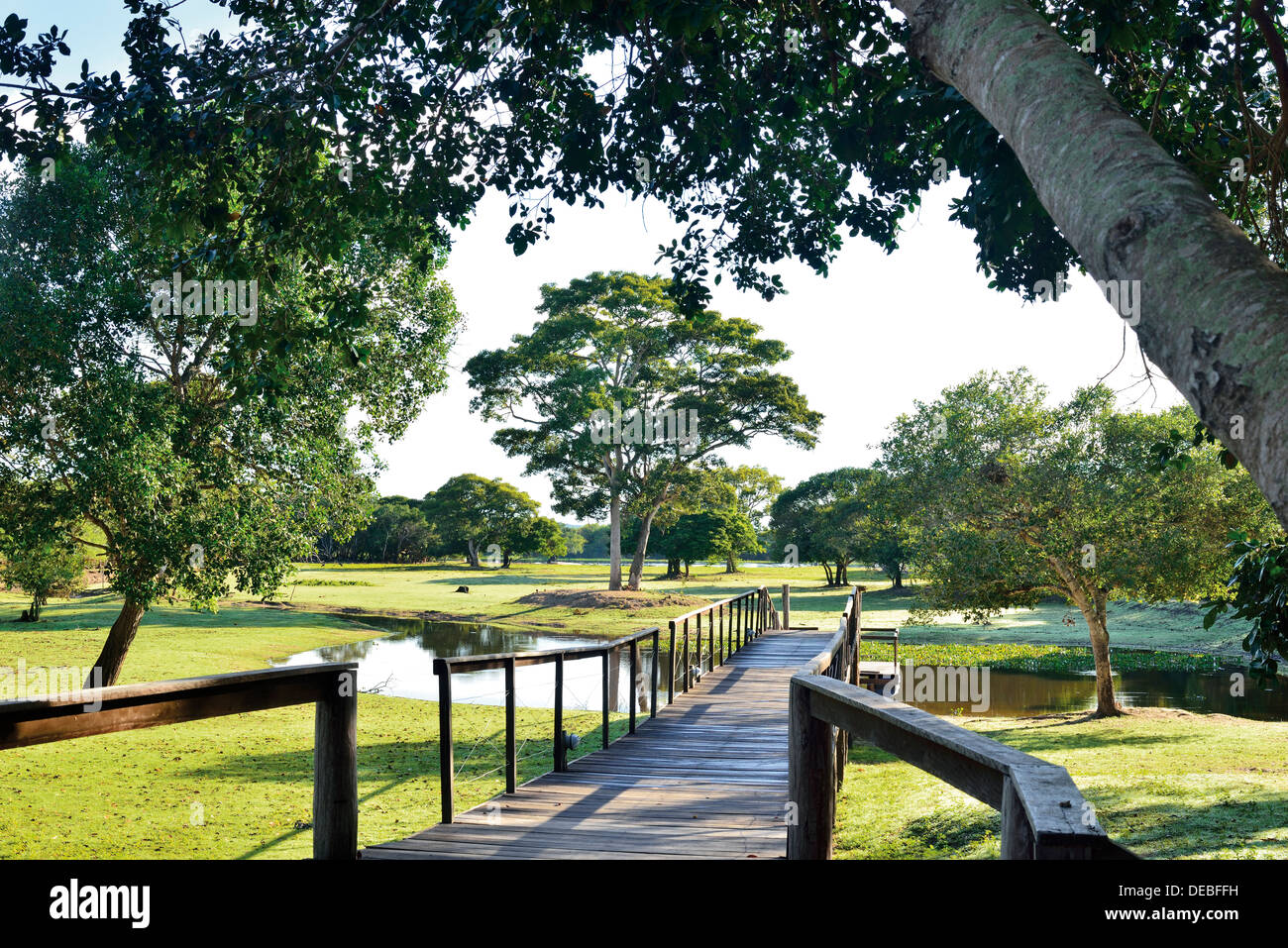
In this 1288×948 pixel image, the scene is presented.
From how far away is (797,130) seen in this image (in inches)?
327

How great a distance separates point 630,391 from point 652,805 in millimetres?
30028

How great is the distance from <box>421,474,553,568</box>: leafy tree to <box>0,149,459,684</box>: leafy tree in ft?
174

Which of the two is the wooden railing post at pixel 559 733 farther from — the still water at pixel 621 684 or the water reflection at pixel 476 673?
the still water at pixel 621 684

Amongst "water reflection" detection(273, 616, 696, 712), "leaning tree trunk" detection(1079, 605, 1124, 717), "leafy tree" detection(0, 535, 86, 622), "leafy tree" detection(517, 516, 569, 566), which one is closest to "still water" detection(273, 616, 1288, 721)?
"water reflection" detection(273, 616, 696, 712)

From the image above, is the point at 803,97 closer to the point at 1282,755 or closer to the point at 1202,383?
the point at 1202,383

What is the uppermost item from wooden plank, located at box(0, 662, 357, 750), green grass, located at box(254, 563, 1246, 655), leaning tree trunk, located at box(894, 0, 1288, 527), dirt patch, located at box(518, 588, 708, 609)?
leaning tree trunk, located at box(894, 0, 1288, 527)

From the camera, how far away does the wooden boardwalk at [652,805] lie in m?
4.48

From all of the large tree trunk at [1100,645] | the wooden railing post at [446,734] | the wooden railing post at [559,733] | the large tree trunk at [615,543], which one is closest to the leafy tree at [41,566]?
the wooden railing post at [559,733]

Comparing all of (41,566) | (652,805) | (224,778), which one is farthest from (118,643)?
(652,805)

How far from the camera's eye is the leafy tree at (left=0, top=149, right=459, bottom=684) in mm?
11773

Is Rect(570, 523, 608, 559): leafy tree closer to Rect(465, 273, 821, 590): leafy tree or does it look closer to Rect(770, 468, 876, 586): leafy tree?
Rect(770, 468, 876, 586): leafy tree

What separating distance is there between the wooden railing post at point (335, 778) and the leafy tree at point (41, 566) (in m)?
11.1
